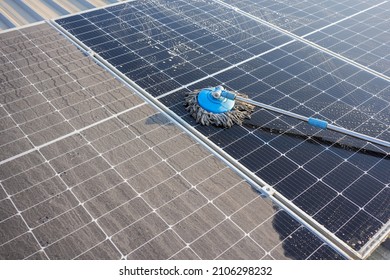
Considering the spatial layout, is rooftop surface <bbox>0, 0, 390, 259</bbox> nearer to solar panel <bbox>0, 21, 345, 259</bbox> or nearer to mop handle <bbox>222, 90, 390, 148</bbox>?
solar panel <bbox>0, 21, 345, 259</bbox>

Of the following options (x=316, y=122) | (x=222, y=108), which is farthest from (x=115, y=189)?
(x=316, y=122)

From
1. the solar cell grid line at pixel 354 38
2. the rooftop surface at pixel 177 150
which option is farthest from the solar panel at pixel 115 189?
the solar cell grid line at pixel 354 38

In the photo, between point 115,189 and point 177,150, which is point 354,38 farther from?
point 115,189

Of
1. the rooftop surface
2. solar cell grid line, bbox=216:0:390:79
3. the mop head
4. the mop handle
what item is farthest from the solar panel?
solar cell grid line, bbox=216:0:390:79

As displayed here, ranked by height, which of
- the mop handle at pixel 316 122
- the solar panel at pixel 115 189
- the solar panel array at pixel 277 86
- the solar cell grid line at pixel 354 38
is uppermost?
the mop handle at pixel 316 122

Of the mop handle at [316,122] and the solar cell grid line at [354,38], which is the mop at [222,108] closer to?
the mop handle at [316,122]

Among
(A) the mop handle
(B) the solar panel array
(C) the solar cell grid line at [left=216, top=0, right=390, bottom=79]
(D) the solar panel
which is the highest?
(A) the mop handle

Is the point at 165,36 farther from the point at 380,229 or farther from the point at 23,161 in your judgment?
the point at 380,229
